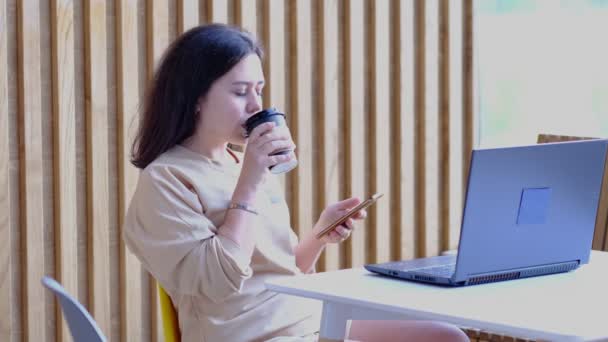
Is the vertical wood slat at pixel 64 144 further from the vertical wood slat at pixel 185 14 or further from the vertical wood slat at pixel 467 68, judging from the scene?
the vertical wood slat at pixel 467 68

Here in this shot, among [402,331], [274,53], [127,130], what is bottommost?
[402,331]

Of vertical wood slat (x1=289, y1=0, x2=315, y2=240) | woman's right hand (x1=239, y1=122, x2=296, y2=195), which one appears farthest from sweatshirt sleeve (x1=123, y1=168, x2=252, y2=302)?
vertical wood slat (x1=289, y1=0, x2=315, y2=240)

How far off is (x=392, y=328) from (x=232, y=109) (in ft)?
2.06

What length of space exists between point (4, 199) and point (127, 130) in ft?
1.52

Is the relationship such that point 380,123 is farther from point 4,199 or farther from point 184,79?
point 184,79

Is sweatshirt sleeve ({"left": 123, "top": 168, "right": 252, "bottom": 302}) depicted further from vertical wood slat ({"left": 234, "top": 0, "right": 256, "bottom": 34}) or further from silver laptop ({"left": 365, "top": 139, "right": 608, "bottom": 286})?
vertical wood slat ({"left": 234, "top": 0, "right": 256, "bottom": 34})

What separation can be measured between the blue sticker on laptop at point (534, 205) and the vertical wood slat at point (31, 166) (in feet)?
5.41

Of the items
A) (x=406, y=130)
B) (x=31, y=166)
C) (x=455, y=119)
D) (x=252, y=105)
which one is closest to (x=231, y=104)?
(x=252, y=105)

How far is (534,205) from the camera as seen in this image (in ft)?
7.37

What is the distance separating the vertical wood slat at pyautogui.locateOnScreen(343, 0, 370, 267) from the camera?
4172 millimetres

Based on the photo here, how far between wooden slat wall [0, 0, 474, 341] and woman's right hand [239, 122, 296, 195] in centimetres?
112

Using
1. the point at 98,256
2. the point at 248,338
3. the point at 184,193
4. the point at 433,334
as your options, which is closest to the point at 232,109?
the point at 184,193

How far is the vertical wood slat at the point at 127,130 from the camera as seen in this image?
3490 mm

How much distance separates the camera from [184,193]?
7.86ft
